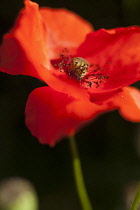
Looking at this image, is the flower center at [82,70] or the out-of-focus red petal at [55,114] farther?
the flower center at [82,70]

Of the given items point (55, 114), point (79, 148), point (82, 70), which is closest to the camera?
point (55, 114)

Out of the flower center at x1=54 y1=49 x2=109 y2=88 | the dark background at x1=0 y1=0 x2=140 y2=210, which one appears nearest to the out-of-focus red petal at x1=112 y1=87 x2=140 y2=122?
the flower center at x1=54 y1=49 x2=109 y2=88

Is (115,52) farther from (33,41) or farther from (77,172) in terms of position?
(77,172)

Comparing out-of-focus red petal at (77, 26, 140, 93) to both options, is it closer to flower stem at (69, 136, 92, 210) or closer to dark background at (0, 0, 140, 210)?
flower stem at (69, 136, 92, 210)

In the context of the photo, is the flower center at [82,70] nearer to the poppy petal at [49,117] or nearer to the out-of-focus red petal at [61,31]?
the out-of-focus red petal at [61,31]

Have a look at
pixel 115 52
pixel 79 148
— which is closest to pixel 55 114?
pixel 115 52

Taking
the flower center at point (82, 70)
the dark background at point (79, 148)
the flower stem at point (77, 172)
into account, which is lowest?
the dark background at point (79, 148)

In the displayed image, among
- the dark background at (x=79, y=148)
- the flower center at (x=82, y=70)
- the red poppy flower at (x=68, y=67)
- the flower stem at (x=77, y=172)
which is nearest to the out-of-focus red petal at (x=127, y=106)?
the red poppy flower at (x=68, y=67)
